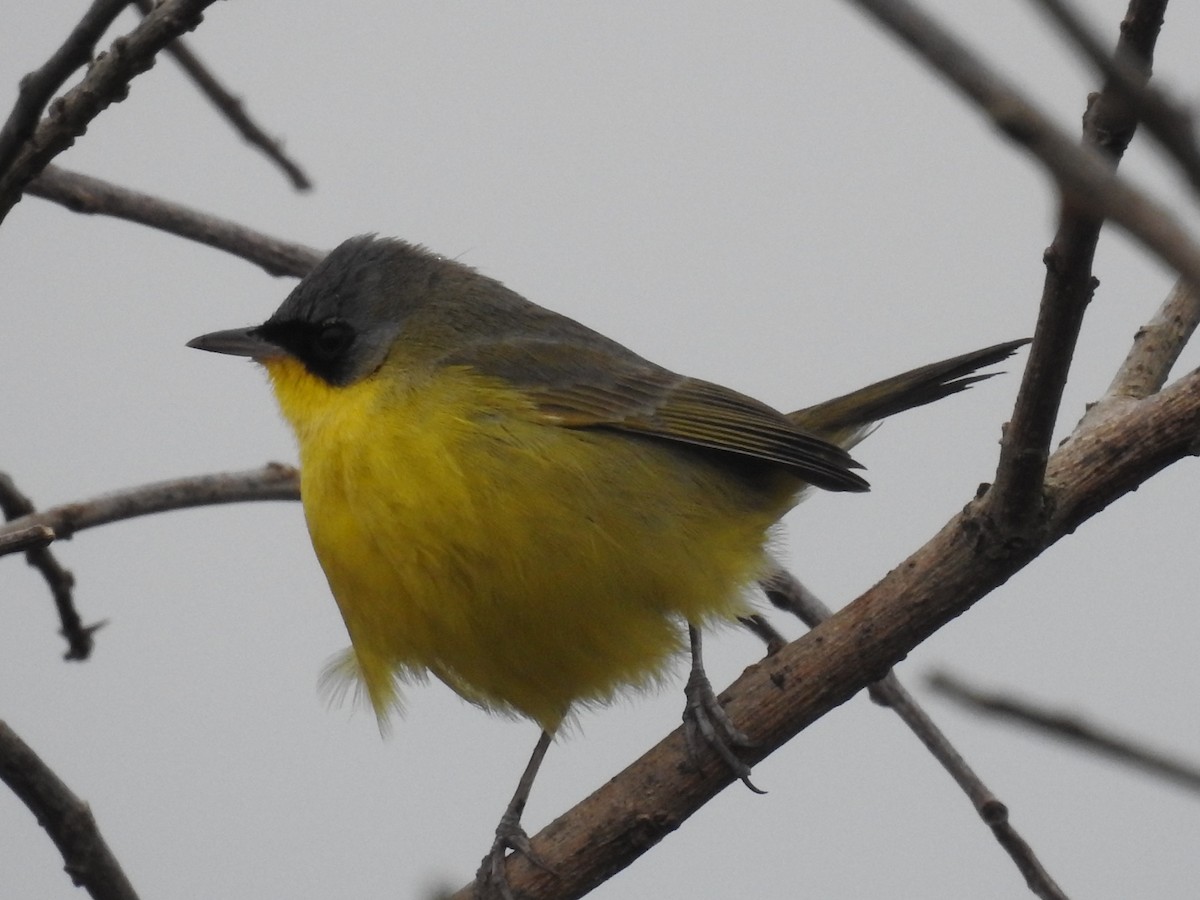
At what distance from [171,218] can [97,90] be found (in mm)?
1910

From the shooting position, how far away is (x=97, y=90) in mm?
3293

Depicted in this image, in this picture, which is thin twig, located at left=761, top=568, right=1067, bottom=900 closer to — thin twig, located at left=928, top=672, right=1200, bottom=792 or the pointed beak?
the pointed beak

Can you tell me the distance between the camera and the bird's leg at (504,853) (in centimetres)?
442

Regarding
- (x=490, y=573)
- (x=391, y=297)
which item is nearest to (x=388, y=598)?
(x=490, y=573)

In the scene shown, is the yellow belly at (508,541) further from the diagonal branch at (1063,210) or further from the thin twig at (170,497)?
the diagonal branch at (1063,210)

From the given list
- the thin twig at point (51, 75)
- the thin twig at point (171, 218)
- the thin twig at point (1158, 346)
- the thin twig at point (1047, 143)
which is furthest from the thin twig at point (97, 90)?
the thin twig at point (1158, 346)

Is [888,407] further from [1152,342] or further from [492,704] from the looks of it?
[492,704]

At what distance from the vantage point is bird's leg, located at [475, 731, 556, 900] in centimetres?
442

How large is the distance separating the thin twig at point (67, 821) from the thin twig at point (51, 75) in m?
1.36

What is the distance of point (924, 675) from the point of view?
1.60 meters

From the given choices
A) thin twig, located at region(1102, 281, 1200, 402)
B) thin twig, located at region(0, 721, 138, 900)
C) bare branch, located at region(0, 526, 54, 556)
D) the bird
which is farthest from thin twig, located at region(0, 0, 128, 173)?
thin twig, located at region(1102, 281, 1200, 402)

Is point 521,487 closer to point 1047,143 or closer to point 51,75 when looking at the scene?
point 51,75

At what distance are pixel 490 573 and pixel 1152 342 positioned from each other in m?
2.15

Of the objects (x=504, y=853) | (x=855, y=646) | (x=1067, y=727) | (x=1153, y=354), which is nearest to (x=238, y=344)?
(x=504, y=853)
